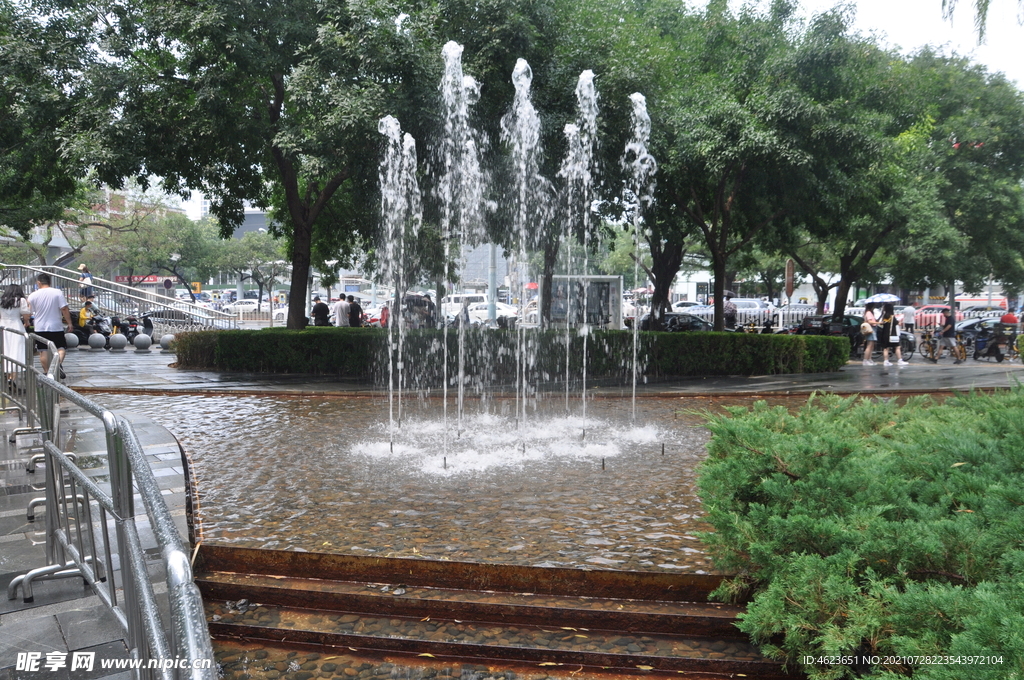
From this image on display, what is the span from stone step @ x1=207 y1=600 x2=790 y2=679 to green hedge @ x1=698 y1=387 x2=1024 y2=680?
1.03 ft

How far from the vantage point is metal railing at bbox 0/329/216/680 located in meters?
1.76

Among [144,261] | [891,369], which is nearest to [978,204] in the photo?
[891,369]

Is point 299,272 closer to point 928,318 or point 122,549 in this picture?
point 122,549

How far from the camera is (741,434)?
15.6 feet

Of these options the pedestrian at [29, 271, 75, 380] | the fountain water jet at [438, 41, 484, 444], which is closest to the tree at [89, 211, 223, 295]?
the fountain water jet at [438, 41, 484, 444]

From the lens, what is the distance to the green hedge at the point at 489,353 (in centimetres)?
1662

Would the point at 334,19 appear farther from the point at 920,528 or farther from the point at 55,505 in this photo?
the point at 920,528

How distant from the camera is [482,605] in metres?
4.50

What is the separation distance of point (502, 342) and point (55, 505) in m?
12.3

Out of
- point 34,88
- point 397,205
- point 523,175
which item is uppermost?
point 34,88

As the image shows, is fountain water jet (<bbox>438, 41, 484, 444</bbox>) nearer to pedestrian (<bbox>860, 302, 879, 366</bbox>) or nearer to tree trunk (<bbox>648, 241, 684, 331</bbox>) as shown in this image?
tree trunk (<bbox>648, 241, 684, 331</bbox>)

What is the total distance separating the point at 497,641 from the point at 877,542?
6.61 feet

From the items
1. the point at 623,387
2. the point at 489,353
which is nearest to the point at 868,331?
the point at 623,387

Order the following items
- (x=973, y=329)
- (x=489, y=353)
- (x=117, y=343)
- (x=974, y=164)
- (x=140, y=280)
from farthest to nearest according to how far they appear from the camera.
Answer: (x=140, y=280)
(x=974, y=164)
(x=973, y=329)
(x=117, y=343)
(x=489, y=353)
